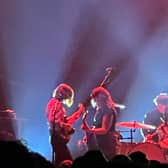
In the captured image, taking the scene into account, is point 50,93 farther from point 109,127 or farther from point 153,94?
point 109,127

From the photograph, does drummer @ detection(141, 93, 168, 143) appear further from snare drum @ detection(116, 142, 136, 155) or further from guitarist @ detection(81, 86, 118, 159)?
guitarist @ detection(81, 86, 118, 159)

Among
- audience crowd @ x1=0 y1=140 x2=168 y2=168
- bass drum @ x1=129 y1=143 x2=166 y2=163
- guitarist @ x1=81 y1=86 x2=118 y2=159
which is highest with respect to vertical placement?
audience crowd @ x1=0 y1=140 x2=168 y2=168

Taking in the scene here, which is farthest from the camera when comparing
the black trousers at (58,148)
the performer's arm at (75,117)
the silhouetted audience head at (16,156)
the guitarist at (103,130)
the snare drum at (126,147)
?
the snare drum at (126,147)

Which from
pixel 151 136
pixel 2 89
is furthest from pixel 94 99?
pixel 2 89

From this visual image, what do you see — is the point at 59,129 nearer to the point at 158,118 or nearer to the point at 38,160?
the point at 158,118

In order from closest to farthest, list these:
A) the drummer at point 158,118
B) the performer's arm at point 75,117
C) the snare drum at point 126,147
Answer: the performer's arm at point 75,117 < the snare drum at point 126,147 < the drummer at point 158,118

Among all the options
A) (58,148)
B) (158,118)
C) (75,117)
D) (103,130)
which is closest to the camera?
(103,130)

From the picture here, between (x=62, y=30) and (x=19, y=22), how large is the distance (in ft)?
2.85

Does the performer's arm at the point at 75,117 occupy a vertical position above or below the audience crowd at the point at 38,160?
below

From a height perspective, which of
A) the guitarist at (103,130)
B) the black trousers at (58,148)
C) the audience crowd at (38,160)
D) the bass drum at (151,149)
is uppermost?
the audience crowd at (38,160)

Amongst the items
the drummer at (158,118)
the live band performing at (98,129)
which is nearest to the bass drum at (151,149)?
the live band performing at (98,129)

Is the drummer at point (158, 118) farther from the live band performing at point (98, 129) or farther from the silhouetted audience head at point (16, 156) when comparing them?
Answer: the silhouetted audience head at point (16, 156)

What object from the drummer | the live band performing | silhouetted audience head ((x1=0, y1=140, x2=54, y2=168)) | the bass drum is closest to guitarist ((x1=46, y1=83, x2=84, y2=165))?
the live band performing

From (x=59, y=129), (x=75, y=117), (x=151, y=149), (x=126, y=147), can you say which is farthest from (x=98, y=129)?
(x=151, y=149)
